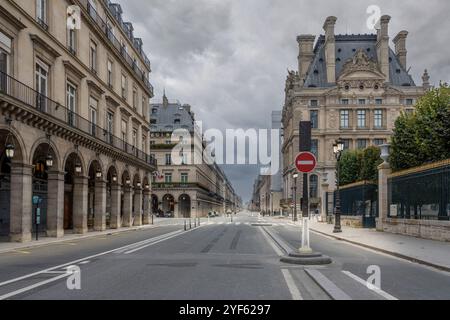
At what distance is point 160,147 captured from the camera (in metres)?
96.8

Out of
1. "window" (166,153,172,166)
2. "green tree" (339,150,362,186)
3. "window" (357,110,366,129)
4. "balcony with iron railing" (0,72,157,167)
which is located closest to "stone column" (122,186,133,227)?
"balcony with iron railing" (0,72,157,167)

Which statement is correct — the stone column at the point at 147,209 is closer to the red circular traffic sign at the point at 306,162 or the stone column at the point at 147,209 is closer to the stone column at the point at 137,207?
the stone column at the point at 137,207

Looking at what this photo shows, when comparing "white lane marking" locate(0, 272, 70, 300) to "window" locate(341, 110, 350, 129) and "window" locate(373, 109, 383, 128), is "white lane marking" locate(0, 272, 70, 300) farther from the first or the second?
"window" locate(373, 109, 383, 128)

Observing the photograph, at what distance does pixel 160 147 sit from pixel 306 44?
42.1 meters

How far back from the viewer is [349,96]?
A: 10219 cm

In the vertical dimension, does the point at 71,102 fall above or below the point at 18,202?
above

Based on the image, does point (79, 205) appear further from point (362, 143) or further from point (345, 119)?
point (362, 143)

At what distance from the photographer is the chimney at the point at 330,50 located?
10475 cm

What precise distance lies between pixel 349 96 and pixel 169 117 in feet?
117

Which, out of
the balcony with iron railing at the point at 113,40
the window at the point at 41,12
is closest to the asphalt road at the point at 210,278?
the window at the point at 41,12

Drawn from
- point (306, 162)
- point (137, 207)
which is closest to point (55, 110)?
point (306, 162)

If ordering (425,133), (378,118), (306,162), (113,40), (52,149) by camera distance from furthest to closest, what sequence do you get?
(378,118) → (113,40) → (425,133) → (52,149) → (306,162)

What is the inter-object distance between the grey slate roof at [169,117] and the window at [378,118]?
36359 millimetres
